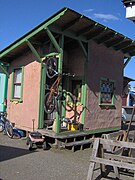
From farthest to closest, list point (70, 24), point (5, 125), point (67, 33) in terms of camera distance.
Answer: point (5, 125), point (67, 33), point (70, 24)

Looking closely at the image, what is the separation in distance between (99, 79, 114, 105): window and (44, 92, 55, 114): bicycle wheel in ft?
7.66

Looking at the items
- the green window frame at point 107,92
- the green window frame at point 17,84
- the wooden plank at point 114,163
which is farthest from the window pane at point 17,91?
the wooden plank at point 114,163

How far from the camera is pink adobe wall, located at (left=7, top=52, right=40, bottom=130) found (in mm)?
9609

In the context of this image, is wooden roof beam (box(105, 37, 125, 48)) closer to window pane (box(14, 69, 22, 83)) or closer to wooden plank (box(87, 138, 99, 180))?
window pane (box(14, 69, 22, 83))

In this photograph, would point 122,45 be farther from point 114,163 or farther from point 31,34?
point 114,163

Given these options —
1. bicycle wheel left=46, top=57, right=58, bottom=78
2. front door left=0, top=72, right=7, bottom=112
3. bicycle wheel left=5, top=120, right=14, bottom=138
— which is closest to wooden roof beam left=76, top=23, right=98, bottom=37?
bicycle wheel left=46, top=57, right=58, bottom=78

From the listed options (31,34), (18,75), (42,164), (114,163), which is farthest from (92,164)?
(18,75)

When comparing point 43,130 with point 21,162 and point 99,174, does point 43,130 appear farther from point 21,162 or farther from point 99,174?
point 99,174

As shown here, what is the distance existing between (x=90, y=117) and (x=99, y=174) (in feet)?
13.4

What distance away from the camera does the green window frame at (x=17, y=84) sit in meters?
10.6

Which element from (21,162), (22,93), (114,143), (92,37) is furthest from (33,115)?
(114,143)

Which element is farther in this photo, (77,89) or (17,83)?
(17,83)

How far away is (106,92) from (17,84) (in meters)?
3.95

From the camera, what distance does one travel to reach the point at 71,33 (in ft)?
30.1
